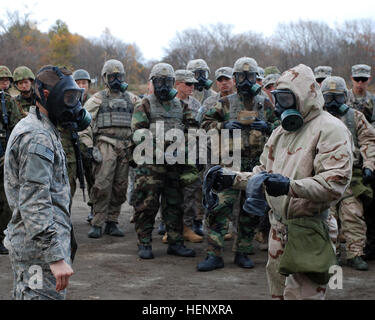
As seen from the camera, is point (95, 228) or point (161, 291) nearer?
point (161, 291)

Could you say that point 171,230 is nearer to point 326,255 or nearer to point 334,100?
point 334,100

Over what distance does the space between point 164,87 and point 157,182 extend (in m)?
1.27

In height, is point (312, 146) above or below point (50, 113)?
below

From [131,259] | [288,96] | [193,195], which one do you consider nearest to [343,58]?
[193,195]

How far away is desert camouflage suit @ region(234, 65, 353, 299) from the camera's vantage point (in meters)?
3.62

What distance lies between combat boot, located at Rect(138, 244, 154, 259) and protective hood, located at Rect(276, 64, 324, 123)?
151 inches

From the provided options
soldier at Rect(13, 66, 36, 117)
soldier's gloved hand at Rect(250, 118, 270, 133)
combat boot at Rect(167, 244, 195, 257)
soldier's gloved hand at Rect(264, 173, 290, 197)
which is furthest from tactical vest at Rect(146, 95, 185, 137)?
soldier's gloved hand at Rect(264, 173, 290, 197)

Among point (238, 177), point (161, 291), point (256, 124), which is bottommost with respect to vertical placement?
point (161, 291)

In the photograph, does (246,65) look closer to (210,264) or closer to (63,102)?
(210,264)

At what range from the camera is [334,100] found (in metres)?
6.72

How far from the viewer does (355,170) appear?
712cm

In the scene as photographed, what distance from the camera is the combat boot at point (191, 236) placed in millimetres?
8414

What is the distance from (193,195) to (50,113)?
17.6ft

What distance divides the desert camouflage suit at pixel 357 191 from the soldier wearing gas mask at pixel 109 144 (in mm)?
3370
